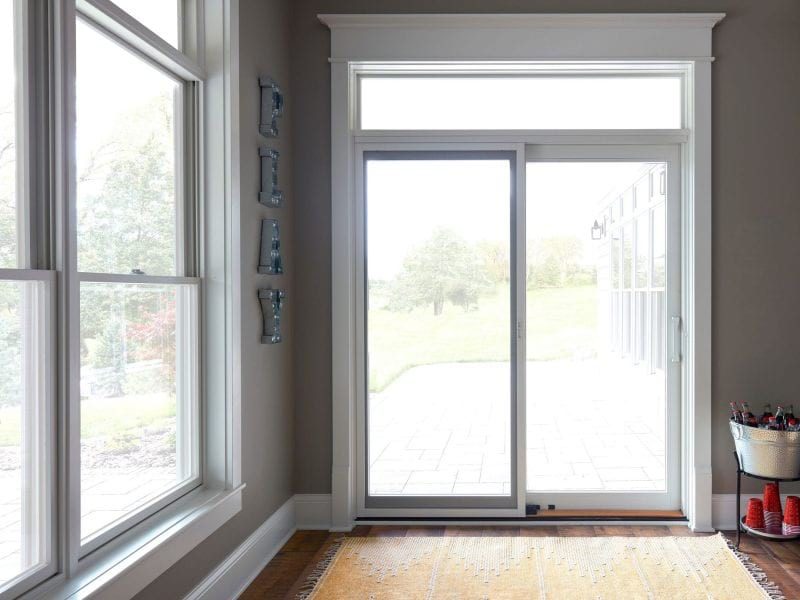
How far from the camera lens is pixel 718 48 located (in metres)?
3.55

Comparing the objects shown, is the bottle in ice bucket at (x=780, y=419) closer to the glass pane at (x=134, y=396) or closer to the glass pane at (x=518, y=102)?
the glass pane at (x=518, y=102)

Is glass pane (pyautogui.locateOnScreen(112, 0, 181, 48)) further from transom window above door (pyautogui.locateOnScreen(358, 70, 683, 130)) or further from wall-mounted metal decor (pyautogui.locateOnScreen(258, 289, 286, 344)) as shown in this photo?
transom window above door (pyautogui.locateOnScreen(358, 70, 683, 130))

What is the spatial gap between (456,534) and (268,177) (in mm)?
1933

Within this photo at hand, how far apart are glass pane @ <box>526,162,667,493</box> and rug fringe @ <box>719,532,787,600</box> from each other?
53cm

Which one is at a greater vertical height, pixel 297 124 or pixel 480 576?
pixel 297 124

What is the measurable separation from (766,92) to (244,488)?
A: 310 centimetres

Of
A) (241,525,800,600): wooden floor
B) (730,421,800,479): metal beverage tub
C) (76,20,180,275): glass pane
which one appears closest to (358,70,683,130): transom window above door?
(76,20,180,275): glass pane

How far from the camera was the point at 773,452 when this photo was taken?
319cm

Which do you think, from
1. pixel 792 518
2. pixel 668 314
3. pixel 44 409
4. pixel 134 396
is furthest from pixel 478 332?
pixel 44 409

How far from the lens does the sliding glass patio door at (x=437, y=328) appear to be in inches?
146

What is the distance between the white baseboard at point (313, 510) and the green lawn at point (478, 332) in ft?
2.08

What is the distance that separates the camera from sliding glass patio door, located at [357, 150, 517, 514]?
12.2ft

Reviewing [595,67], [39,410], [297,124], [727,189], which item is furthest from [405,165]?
[39,410]

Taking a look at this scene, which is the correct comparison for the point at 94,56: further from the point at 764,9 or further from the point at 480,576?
the point at 764,9
